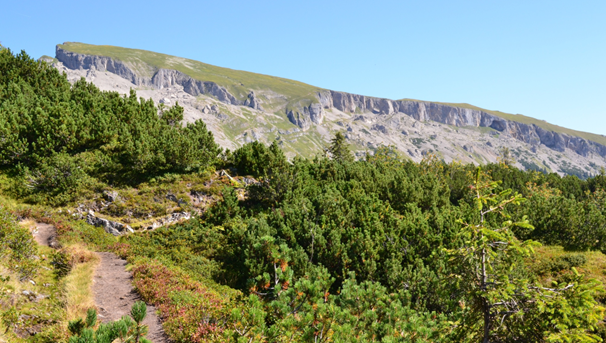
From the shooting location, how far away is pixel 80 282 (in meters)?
12.1

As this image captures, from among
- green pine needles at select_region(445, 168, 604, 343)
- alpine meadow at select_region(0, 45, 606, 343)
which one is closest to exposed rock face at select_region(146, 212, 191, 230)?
alpine meadow at select_region(0, 45, 606, 343)

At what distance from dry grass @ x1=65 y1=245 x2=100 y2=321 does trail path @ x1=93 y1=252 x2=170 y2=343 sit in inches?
13.1

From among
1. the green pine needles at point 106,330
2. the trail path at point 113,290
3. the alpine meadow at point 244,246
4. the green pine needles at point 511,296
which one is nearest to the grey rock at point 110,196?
the alpine meadow at point 244,246

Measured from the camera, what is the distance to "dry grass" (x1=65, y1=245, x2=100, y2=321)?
9.55 meters

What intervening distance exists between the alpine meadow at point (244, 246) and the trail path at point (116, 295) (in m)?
0.11

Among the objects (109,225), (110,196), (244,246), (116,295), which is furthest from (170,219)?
(116,295)

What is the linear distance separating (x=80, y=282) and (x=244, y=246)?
718cm

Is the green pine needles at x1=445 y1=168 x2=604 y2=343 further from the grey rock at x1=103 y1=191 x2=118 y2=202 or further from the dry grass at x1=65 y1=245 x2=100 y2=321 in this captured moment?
the grey rock at x1=103 y1=191 x2=118 y2=202

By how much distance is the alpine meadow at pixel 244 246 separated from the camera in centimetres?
651

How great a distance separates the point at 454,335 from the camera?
6.90 meters

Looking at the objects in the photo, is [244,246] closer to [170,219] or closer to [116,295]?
[116,295]

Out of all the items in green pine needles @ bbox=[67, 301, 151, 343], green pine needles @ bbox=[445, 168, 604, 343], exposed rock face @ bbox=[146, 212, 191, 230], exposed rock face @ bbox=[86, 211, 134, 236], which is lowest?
exposed rock face @ bbox=[86, 211, 134, 236]

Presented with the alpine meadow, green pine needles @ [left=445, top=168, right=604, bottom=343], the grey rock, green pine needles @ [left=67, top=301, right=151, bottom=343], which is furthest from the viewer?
the grey rock

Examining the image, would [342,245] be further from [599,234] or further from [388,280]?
[599,234]
